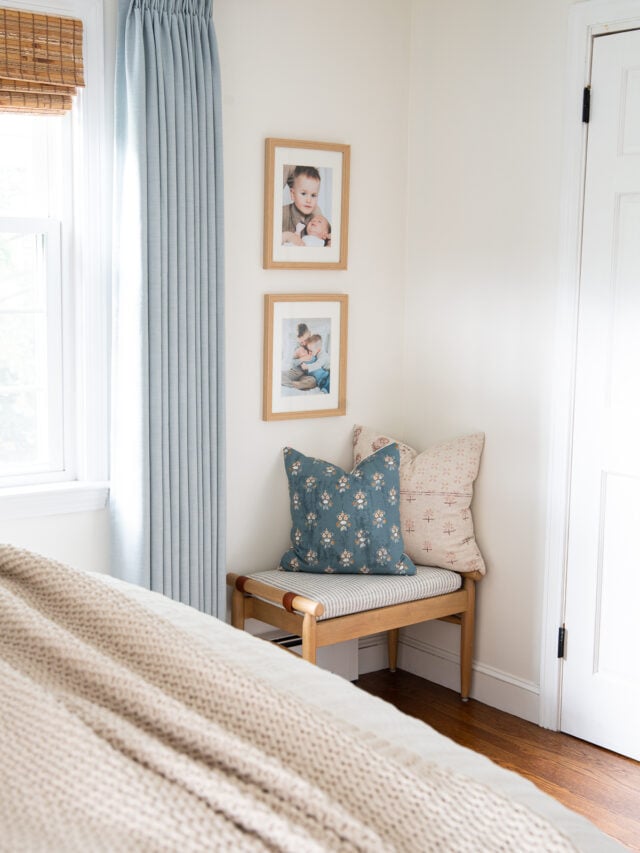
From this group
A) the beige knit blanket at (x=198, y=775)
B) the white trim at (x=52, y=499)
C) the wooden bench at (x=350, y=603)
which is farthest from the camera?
the wooden bench at (x=350, y=603)

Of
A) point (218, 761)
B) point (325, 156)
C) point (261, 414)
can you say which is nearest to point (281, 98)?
point (325, 156)

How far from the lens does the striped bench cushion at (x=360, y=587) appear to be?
10.1 ft

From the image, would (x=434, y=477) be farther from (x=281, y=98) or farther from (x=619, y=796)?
(x=281, y=98)

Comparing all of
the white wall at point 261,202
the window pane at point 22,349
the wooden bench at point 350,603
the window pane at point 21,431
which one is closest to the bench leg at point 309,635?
the wooden bench at point 350,603

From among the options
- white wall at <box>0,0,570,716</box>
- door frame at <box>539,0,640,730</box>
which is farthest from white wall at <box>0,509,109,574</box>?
door frame at <box>539,0,640,730</box>

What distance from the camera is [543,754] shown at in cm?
312

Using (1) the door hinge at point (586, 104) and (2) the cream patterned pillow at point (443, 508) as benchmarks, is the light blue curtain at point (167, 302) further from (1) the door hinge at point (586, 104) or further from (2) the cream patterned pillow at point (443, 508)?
(1) the door hinge at point (586, 104)

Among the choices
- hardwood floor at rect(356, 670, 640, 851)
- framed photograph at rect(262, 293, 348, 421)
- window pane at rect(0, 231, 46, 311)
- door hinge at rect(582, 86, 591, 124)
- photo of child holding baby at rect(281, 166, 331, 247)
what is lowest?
hardwood floor at rect(356, 670, 640, 851)

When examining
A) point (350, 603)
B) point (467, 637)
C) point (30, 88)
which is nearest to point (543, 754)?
point (467, 637)

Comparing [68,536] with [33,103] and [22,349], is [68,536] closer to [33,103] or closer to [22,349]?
[22,349]

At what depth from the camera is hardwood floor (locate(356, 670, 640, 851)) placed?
2.79 meters

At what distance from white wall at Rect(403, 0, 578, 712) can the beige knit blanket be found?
6.89ft

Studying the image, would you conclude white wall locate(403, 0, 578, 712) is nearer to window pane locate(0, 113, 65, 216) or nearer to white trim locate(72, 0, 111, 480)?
white trim locate(72, 0, 111, 480)

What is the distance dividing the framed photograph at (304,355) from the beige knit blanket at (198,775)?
2.00m
